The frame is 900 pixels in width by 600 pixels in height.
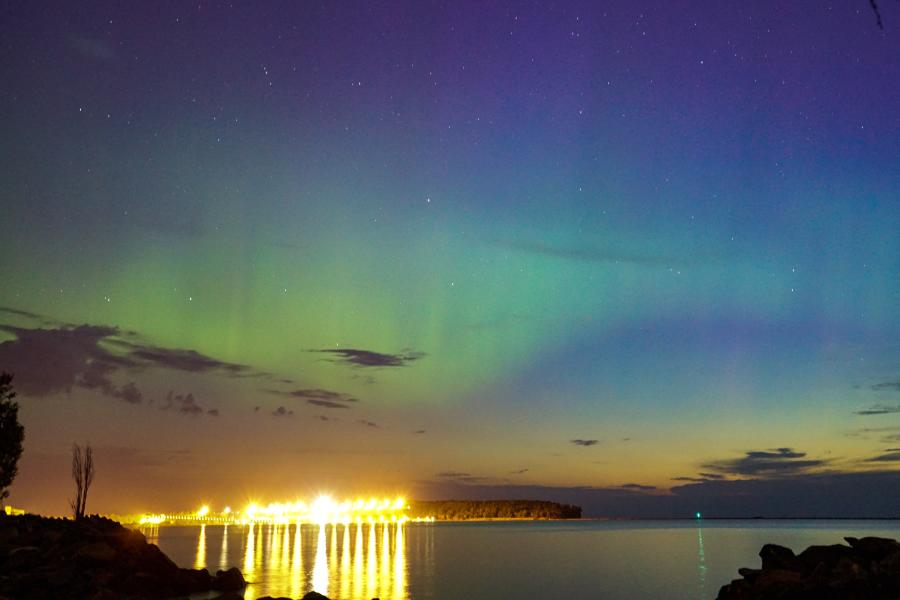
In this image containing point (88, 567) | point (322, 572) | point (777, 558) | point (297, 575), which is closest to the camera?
point (88, 567)

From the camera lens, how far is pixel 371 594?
51531 millimetres

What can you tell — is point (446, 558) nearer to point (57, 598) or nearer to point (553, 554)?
point (553, 554)

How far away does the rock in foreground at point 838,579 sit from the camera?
30.6 metres

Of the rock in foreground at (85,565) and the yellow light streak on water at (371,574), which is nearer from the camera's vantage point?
the rock in foreground at (85,565)

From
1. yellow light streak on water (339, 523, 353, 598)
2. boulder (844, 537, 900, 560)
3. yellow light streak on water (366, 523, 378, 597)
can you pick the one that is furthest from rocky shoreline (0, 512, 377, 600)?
boulder (844, 537, 900, 560)

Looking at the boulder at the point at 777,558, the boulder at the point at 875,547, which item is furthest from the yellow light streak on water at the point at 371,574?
the boulder at the point at 875,547

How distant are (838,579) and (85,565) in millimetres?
37406

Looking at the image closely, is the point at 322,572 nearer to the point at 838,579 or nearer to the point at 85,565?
the point at 85,565

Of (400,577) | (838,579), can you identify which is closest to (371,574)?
(400,577)

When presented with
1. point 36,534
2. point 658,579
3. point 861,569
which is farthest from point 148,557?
point 658,579

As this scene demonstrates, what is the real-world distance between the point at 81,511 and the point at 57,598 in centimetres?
2823

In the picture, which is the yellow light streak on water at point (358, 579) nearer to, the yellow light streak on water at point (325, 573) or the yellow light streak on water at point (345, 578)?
the yellow light streak on water at point (325, 573)

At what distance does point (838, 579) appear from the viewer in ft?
102

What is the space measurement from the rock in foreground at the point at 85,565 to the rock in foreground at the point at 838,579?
94.1ft
